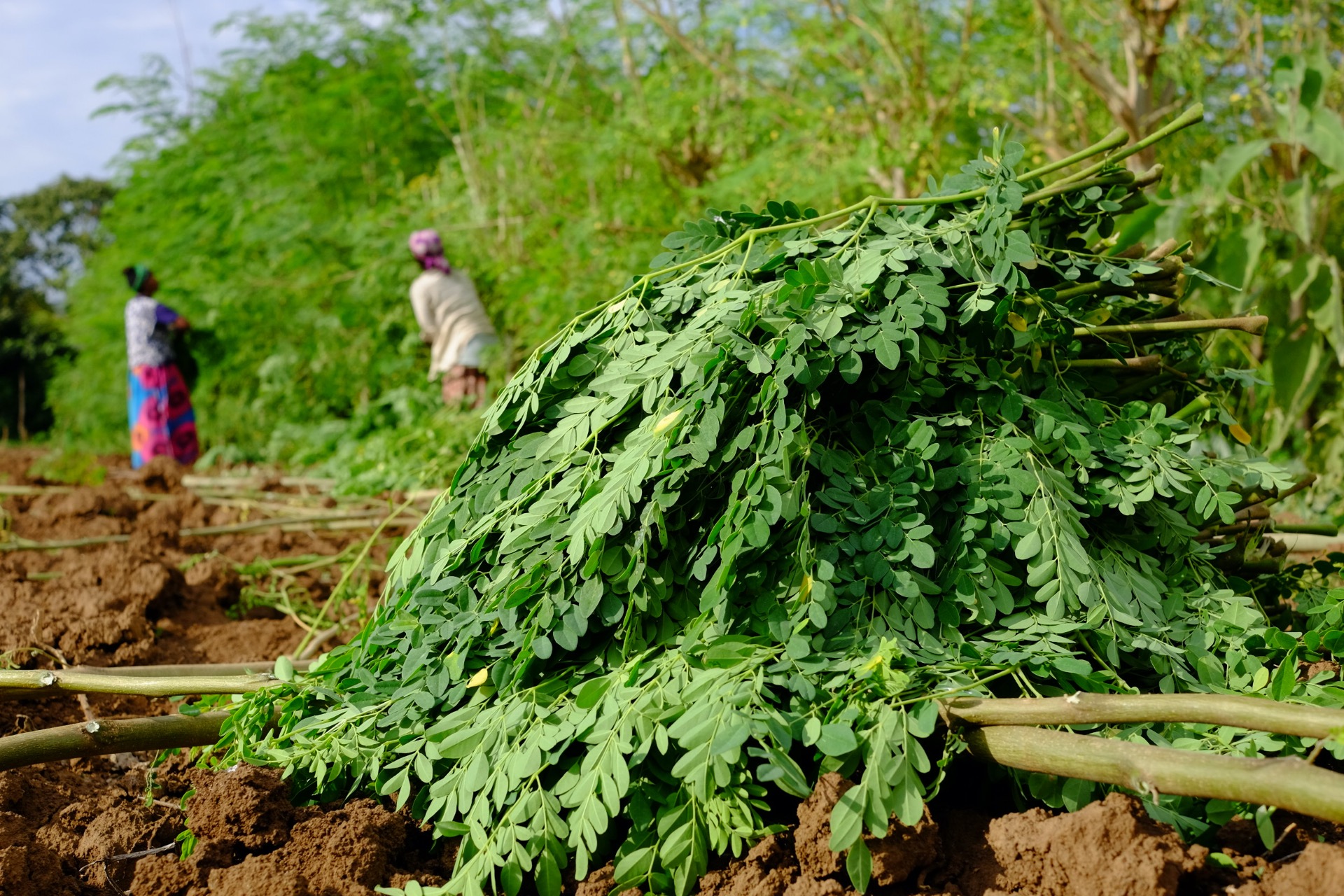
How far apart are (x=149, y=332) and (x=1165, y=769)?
370 inches

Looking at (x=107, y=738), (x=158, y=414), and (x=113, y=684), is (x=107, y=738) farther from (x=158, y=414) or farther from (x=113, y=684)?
(x=158, y=414)

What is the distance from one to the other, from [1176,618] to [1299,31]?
5586mm

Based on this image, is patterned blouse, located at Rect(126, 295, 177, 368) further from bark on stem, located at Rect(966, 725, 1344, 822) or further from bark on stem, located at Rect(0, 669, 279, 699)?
bark on stem, located at Rect(966, 725, 1344, 822)

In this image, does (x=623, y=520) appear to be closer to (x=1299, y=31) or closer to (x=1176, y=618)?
(x=1176, y=618)

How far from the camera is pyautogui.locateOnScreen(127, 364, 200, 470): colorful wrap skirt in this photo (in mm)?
9188

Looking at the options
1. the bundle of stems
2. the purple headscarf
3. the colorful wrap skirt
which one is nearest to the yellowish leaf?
the bundle of stems

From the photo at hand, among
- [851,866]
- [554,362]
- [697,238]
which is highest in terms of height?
[697,238]

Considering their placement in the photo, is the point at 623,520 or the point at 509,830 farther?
the point at 623,520

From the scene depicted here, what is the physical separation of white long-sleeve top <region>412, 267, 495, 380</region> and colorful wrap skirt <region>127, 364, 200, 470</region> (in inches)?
95.0

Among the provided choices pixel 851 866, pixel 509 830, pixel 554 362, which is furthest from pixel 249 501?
pixel 851 866

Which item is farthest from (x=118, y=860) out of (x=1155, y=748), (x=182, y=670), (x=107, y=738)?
(x=1155, y=748)

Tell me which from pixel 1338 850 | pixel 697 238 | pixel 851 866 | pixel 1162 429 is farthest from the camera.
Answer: pixel 697 238

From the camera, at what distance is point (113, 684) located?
2223 millimetres

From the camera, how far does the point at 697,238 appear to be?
2268mm
